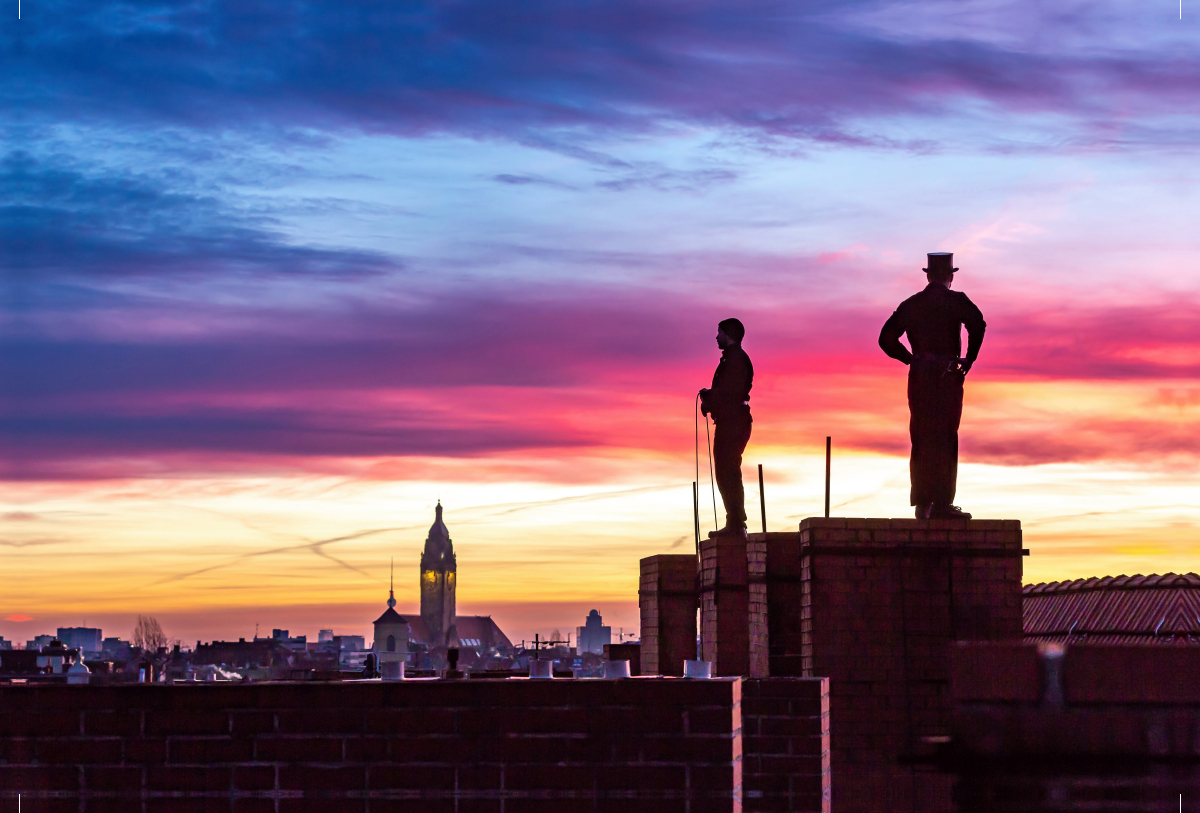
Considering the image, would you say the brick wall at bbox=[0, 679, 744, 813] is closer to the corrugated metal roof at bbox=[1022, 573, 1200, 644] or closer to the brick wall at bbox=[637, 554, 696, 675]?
the brick wall at bbox=[637, 554, 696, 675]

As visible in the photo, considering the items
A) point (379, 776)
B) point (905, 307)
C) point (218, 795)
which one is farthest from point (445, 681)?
point (905, 307)

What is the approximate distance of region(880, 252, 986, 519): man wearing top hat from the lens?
1377 cm

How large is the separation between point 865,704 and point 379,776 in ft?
18.9

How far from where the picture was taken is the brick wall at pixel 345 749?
7.87 meters

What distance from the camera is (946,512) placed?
13.5 m

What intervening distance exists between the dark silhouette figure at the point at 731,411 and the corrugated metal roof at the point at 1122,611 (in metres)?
8.16

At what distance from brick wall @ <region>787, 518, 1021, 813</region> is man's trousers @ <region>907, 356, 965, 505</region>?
81 centimetres

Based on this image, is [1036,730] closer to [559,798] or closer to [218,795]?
[559,798]

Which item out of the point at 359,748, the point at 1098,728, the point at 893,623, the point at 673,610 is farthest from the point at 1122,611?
the point at 359,748

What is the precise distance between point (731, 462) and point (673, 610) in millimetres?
2849

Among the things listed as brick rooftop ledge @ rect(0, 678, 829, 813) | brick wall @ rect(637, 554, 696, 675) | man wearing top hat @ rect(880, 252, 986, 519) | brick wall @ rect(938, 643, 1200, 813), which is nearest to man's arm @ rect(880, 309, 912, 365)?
man wearing top hat @ rect(880, 252, 986, 519)

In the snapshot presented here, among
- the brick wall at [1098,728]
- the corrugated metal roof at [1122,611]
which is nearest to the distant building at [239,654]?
the corrugated metal roof at [1122,611]

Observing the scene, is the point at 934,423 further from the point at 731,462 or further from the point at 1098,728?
the point at 1098,728

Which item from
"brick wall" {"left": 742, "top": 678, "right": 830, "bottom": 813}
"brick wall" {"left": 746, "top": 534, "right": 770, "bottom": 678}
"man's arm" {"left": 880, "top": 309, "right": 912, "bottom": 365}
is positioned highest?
Answer: "man's arm" {"left": 880, "top": 309, "right": 912, "bottom": 365}
